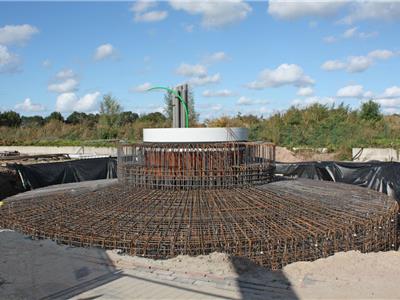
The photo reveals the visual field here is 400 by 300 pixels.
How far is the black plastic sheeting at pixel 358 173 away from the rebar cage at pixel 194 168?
4.93 meters

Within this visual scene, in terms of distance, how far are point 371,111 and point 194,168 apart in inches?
1042

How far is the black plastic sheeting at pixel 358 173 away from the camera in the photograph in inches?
454

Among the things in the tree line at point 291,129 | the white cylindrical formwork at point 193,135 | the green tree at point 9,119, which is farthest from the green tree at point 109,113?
the white cylindrical formwork at point 193,135

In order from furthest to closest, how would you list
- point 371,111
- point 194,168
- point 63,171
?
point 371,111
point 63,171
point 194,168

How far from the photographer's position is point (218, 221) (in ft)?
20.8

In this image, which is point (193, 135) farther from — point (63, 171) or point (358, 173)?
point (63, 171)

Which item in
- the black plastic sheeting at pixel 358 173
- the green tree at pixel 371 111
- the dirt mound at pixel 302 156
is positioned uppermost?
the green tree at pixel 371 111

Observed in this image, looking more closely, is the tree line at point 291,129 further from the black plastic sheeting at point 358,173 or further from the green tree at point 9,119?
the green tree at point 9,119

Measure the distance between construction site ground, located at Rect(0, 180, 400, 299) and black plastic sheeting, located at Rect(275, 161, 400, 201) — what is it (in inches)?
244

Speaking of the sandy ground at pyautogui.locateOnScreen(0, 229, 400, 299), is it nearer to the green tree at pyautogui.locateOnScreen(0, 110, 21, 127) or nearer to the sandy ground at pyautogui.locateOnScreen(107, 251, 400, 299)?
the sandy ground at pyautogui.locateOnScreen(107, 251, 400, 299)

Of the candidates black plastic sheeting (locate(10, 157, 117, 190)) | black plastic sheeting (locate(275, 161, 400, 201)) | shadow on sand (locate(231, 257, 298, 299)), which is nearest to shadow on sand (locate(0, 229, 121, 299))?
shadow on sand (locate(231, 257, 298, 299))

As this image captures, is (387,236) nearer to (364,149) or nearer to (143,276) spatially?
(143,276)

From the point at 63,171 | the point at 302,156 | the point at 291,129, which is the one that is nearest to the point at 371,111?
the point at 291,129

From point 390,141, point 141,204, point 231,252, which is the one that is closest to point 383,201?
point 231,252
